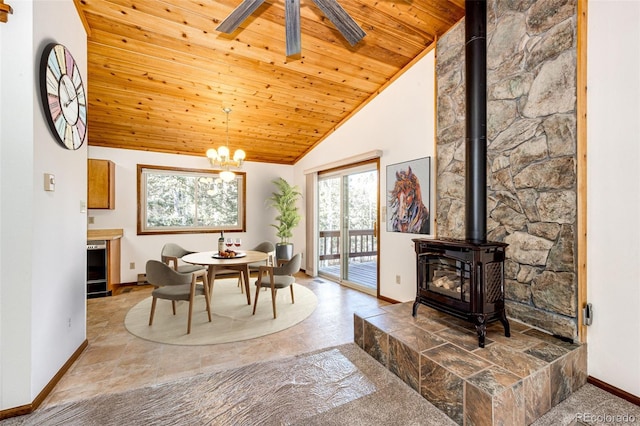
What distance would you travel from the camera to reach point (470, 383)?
1.62 metres

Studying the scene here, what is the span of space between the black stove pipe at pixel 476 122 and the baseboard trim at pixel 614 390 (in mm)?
1205

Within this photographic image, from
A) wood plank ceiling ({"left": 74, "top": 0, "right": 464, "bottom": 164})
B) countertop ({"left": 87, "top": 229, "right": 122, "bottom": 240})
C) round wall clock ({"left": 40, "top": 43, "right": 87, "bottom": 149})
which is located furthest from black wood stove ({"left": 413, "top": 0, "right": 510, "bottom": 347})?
countertop ({"left": 87, "top": 229, "right": 122, "bottom": 240})

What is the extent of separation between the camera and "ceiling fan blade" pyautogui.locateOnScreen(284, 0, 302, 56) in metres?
1.92

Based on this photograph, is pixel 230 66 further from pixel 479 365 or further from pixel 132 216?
pixel 479 365

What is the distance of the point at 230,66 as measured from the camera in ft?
10.9

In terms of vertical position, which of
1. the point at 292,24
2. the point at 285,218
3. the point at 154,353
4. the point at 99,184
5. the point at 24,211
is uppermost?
the point at 292,24

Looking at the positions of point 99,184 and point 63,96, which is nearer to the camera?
point 63,96

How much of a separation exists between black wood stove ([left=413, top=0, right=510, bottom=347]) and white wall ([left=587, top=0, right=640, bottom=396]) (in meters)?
0.60

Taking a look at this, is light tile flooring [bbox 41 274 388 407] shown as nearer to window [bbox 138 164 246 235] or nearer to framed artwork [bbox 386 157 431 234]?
framed artwork [bbox 386 157 431 234]

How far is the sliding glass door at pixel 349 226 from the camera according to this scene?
4.50 m

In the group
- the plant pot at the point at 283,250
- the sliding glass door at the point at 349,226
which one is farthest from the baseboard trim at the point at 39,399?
the plant pot at the point at 283,250

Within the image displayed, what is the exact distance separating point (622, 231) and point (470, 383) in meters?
1.49

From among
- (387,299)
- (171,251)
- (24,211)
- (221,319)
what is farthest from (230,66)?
(387,299)

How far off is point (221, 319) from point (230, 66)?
2.98m
